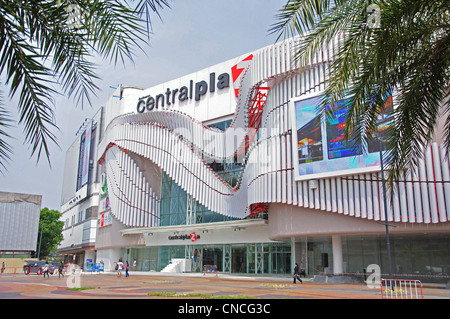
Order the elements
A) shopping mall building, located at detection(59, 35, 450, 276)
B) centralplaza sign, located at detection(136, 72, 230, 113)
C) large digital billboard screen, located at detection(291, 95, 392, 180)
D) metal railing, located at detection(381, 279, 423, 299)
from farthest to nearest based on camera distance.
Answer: centralplaza sign, located at detection(136, 72, 230, 113)
shopping mall building, located at detection(59, 35, 450, 276)
large digital billboard screen, located at detection(291, 95, 392, 180)
metal railing, located at detection(381, 279, 423, 299)

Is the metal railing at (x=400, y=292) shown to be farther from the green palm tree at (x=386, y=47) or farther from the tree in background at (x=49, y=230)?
the tree in background at (x=49, y=230)

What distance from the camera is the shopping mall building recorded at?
2586 cm

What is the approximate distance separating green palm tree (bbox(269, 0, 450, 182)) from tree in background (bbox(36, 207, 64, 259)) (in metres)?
81.3

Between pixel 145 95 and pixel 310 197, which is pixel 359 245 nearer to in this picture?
pixel 310 197

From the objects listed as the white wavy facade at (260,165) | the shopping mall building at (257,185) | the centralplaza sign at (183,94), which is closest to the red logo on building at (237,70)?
the shopping mall building at (257,185)

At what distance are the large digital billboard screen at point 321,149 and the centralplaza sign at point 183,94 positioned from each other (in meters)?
14.8

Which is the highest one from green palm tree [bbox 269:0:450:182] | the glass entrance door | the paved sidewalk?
green palm tree [bbox 269:0:450:182]

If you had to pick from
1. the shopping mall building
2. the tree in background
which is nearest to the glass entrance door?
the shopping mall building

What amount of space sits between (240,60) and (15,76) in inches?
1455

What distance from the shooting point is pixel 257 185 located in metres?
31.0

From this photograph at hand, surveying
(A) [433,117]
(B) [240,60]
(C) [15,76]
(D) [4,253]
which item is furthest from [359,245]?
(D) [4,253]

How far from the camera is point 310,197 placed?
27969mm

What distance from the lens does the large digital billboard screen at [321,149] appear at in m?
25.6

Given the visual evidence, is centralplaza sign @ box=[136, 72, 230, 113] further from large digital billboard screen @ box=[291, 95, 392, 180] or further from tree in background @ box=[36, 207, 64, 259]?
tree in background @ box=[36, 207, 64, 259]
